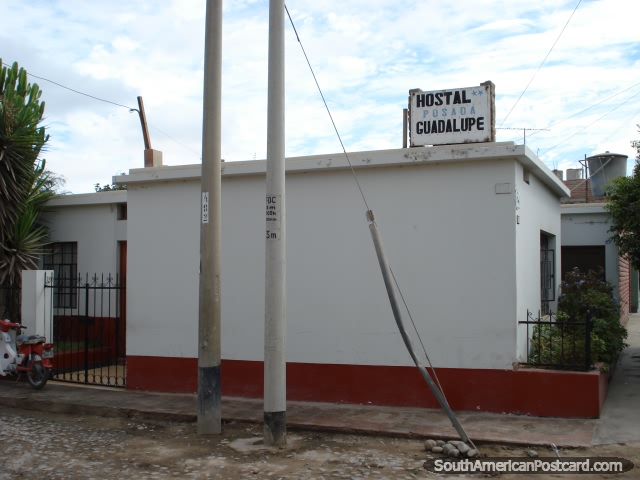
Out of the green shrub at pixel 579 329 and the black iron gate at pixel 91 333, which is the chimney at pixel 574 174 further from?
the black iron gate at pixel 91 333

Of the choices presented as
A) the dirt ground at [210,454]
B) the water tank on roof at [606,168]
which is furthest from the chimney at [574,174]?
the dirt ground at [210,454]

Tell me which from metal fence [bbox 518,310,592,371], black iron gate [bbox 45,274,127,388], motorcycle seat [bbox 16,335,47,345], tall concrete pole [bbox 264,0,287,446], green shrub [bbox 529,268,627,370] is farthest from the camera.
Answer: black iron gate [bbox 45,274,127,388]

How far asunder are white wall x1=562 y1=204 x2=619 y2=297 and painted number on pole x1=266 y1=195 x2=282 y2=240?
32.6 ft

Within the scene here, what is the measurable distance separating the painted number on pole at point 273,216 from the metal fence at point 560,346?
332 cm

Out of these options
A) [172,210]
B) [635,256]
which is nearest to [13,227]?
[172,210]

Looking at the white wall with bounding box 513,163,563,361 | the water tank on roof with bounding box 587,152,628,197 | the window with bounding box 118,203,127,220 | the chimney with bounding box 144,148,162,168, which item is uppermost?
the water tank on roof with bounding box 587,152,628,197

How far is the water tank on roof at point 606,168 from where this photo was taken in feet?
56.7

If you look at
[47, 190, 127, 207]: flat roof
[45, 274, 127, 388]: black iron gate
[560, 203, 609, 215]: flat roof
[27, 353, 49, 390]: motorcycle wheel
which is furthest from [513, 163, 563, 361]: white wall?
[47, 190, 127, 207]: flat roof

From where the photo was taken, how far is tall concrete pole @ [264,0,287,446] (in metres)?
6.71

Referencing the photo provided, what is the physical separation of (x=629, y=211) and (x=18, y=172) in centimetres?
1102

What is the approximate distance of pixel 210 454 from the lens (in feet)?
21.5

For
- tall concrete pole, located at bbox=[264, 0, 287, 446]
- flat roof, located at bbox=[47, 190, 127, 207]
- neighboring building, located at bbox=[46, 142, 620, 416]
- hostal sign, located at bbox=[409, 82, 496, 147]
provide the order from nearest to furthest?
tall concrete pole, located at bbox=[264, 0, 287, 446]
neighboring building, located at bbox=[46, 142, 620, 416]
hostal sign, located at bbox=[409, 82, 496, 147]
flat roof, located at bbox=[47, 190, 127, 207]

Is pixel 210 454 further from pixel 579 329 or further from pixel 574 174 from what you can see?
pixel 574 174

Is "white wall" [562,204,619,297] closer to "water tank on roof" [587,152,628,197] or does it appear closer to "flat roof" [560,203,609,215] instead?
"flat roof" [560,203,609,215]
